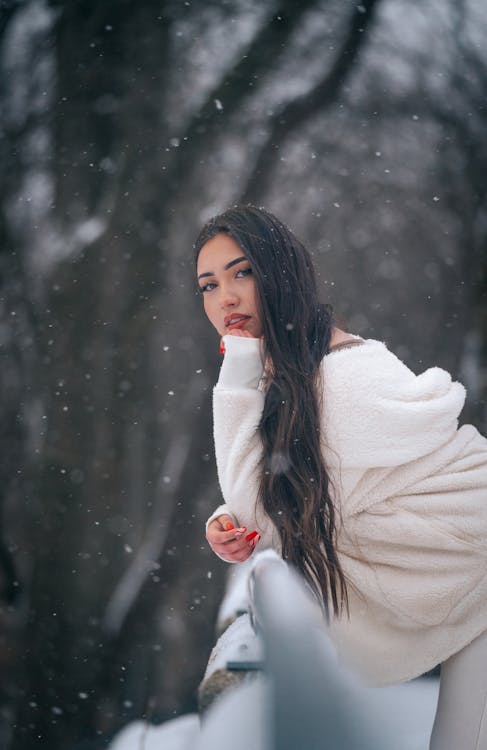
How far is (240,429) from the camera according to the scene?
531 mm

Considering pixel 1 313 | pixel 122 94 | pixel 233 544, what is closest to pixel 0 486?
pixel 1 313

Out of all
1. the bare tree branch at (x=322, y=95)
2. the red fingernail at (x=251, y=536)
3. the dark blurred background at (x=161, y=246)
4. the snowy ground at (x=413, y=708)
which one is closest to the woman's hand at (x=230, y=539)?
the red fingernail at (x=251, y=536)

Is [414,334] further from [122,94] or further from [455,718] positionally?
[455,718]

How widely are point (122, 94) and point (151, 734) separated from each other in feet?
4.41

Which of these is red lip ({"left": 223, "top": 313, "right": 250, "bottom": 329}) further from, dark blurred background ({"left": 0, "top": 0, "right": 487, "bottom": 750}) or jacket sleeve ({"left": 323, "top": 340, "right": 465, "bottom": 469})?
dark blurred background ({"left": 0, "top": 0, "right": 487, "bottom": 750})

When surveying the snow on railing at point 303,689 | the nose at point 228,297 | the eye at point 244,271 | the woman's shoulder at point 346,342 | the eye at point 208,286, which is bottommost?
the snow on railing at point 303,689

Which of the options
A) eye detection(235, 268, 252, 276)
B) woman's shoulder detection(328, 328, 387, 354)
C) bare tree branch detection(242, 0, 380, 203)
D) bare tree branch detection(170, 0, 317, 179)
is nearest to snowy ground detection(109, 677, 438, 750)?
woman's shoulder detection(328, 328, 387, 354)

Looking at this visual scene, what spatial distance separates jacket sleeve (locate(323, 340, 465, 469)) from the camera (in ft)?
1.59

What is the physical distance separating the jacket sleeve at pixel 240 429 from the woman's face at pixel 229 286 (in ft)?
0.23

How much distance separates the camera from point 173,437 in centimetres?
148

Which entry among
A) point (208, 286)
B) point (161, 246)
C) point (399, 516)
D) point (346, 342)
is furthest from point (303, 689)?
point (161, 246)

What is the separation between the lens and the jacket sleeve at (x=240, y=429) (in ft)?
1.72

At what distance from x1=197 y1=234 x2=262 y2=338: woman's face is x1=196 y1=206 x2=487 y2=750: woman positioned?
0.27ft

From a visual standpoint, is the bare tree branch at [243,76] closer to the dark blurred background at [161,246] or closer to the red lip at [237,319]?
the dark blurred background at [161,246]
